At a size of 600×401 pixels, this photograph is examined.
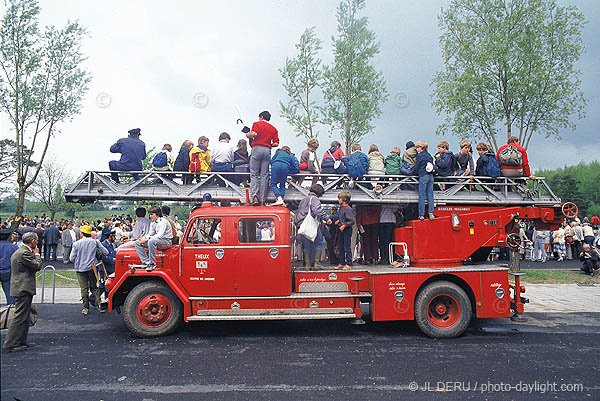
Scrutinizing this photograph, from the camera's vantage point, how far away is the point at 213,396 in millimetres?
4621

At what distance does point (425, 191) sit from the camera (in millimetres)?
7820

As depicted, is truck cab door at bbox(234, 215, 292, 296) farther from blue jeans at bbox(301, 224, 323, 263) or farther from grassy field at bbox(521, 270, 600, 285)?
grassy field at bbox(521, 270, 600, 285)

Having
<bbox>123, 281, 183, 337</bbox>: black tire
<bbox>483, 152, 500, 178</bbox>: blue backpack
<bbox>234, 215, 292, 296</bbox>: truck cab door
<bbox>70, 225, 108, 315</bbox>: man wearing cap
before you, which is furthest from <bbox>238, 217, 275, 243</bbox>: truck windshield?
<bbox>483, 152, 500, 178</bbox>: blue backpack

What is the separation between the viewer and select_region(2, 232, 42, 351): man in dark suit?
6430 millimetres

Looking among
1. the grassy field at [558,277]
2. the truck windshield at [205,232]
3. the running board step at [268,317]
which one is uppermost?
the truck windshield at [205,232]

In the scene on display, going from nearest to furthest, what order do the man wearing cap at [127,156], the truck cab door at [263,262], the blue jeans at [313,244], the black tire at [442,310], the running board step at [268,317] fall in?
the running board step at [268,317], the truck cab door at [263,262], the black tire at [442,310], the blue jeans at [313,244], the man wearing cap at [127,156]

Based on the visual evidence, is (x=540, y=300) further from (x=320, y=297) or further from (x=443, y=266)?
(x=320, y=297)

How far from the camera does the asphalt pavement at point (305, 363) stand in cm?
478

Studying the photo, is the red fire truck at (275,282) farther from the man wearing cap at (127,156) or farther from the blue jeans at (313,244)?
the man wearing cap at (127,156)

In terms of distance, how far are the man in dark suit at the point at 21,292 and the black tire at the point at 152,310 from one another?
1577 mm

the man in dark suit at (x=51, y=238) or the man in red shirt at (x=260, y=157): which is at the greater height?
the man in red shirt at (x=260, y=157)

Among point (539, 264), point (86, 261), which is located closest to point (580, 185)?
point (539, 264)

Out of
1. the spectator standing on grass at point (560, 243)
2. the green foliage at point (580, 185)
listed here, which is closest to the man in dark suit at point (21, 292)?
the spectator standing on grass at point (560, 243)

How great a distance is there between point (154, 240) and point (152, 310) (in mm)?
1309
